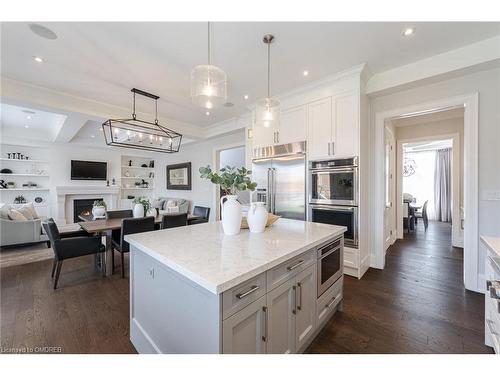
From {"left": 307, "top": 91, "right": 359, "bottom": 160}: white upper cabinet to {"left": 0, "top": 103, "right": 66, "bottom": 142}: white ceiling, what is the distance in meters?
4.69

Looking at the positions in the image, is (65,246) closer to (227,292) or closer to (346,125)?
(227,292)

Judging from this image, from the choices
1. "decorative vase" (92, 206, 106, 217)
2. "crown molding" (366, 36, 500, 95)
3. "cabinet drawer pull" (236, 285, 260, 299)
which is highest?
"crown molding" (366, 36, 500, 95)

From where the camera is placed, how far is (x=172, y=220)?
3.23 meters

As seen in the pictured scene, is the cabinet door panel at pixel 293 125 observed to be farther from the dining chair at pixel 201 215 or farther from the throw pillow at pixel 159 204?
the throw pillow at pixel 159 204

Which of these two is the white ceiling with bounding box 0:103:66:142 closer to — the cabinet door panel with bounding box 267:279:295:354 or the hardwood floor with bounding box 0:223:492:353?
the hardwood floor with bounding box 0:223:492:353

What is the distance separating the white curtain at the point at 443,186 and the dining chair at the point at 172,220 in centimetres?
883

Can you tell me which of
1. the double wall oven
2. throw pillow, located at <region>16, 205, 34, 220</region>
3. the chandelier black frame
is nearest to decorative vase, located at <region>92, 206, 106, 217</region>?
the chandelier black frame

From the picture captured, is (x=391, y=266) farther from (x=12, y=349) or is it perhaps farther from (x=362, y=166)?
(x=12, y=349)

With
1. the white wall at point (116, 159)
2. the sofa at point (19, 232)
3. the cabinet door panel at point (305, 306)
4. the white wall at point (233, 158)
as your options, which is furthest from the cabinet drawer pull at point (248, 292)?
the white wall at point (233, 158)

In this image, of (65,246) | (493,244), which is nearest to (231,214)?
(493,244)

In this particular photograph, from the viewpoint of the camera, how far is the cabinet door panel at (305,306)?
1435 mm

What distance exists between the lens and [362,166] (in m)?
2.84

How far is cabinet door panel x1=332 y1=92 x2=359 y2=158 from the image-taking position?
2.77m
